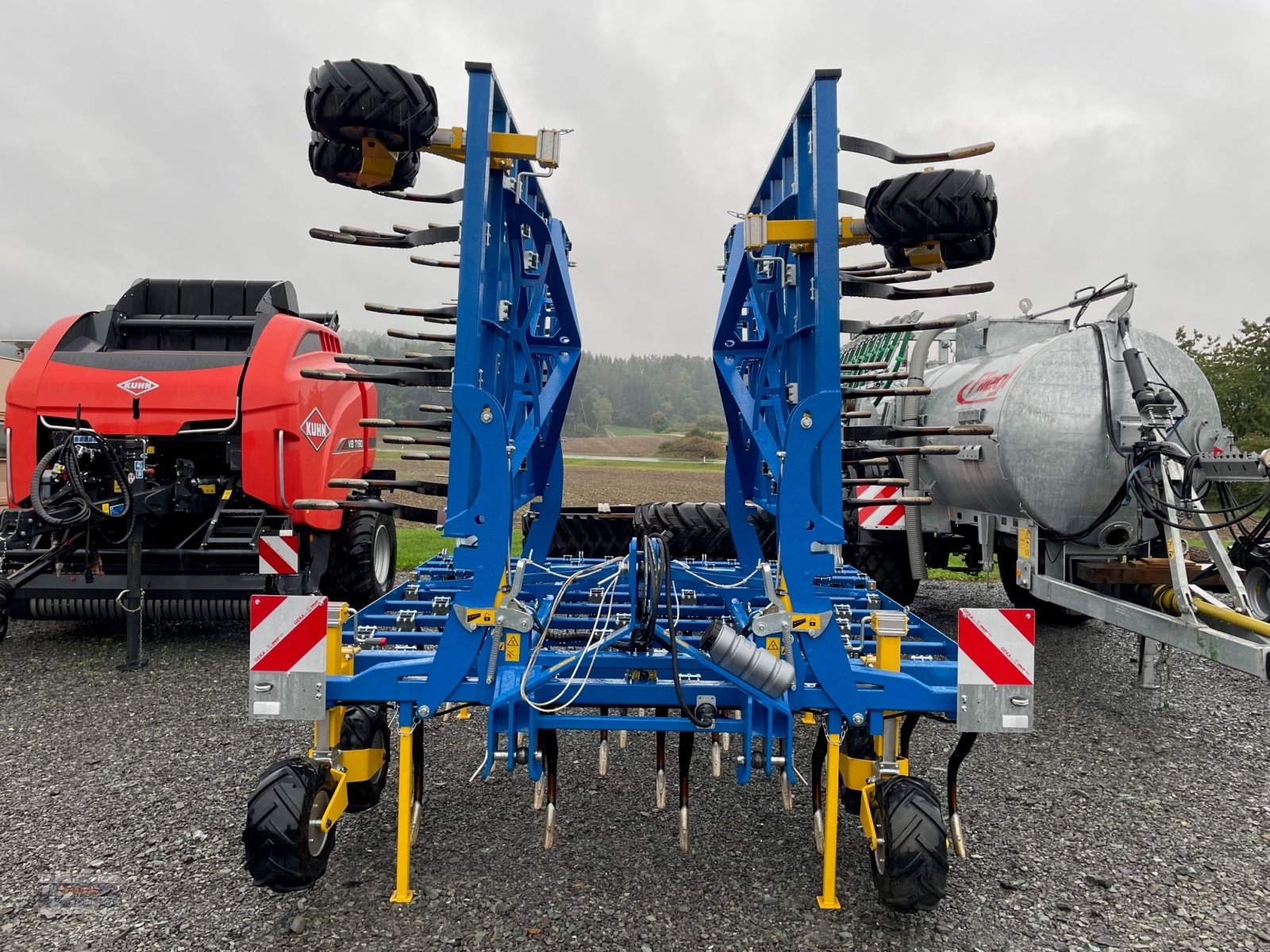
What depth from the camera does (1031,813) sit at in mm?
3672

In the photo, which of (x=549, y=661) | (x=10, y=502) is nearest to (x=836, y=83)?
(x=549, y=661)

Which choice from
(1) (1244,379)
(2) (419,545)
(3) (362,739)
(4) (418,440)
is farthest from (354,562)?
(1) (1244,379)

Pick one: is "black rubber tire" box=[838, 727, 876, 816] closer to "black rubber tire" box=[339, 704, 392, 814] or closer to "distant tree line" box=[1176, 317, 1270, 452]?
"black rubber tire" box=[339, 704, 392, 814]

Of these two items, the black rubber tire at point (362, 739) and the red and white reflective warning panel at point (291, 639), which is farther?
the black rubber tire at point (362, 739)

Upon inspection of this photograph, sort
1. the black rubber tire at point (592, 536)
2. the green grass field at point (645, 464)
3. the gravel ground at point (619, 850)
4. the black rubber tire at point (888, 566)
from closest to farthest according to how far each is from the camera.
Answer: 1. the gravel ground at point (619, 850)
2. the black rubber tire at point (592, 536)
3. the black rubber tire at point (888, 566)
4. the green grass field at point (645, 464)

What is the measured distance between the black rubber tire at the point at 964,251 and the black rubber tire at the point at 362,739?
2.62 meters

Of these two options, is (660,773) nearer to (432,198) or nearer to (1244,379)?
(432,198)

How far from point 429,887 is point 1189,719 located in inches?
179

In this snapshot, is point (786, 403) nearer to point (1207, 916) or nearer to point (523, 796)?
point (523, 796)

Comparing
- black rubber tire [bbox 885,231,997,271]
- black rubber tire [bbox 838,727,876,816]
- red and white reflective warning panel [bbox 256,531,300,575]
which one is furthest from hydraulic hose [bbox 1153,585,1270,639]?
red and white reflective warning panel [bbox 256,531,300,575]

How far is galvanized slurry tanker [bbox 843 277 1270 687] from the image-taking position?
456 cm

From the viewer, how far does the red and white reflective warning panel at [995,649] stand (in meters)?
2.79

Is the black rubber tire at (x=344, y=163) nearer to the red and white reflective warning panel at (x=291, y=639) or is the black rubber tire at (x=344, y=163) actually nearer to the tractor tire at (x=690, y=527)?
the red and white reflective warning panel at (x=291, y=639)

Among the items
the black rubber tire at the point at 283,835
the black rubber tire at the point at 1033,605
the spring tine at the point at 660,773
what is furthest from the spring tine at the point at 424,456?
the black rubber tire at the point at 1033,605
